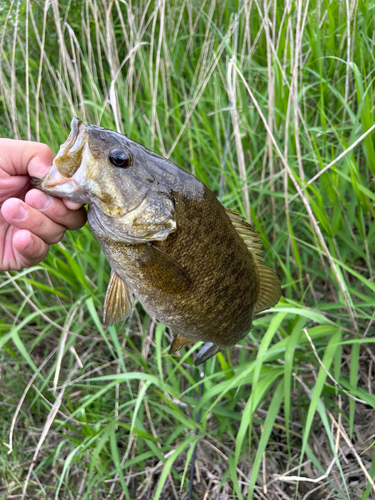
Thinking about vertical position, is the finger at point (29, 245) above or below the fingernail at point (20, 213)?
below

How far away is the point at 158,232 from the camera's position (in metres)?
1.14

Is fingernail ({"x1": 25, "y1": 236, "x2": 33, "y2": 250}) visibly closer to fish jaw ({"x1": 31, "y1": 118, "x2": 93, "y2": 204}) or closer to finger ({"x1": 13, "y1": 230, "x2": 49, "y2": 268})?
finger ({"x1": 13, "y1": 230, "x2": 49, "y2": 268})

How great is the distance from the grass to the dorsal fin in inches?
14.3

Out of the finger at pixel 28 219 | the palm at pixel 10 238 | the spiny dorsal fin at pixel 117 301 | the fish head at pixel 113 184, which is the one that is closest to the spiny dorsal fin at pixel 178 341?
the spiny dorsal fin at pixel 117 301

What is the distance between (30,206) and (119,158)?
34cm

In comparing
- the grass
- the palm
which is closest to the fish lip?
the palm

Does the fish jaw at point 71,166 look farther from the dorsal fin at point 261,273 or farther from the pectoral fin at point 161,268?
the dorsal fin at point 261,273

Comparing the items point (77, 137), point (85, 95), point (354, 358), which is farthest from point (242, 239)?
point (85, 95)

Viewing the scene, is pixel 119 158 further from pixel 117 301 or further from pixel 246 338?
pixel 246 338

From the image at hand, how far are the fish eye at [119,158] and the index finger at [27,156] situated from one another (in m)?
0.33

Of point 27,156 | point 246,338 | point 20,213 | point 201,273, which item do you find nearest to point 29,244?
point 20,213

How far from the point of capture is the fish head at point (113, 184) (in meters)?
1.05

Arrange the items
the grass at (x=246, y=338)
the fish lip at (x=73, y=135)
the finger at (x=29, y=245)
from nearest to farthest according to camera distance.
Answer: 1. the fish lip at (x=73, y=135)
2. the finger at (x=29, y=245)
3. the grass at (x=246, y=338)

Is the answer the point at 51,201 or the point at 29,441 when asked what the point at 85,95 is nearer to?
the point at 51,201
